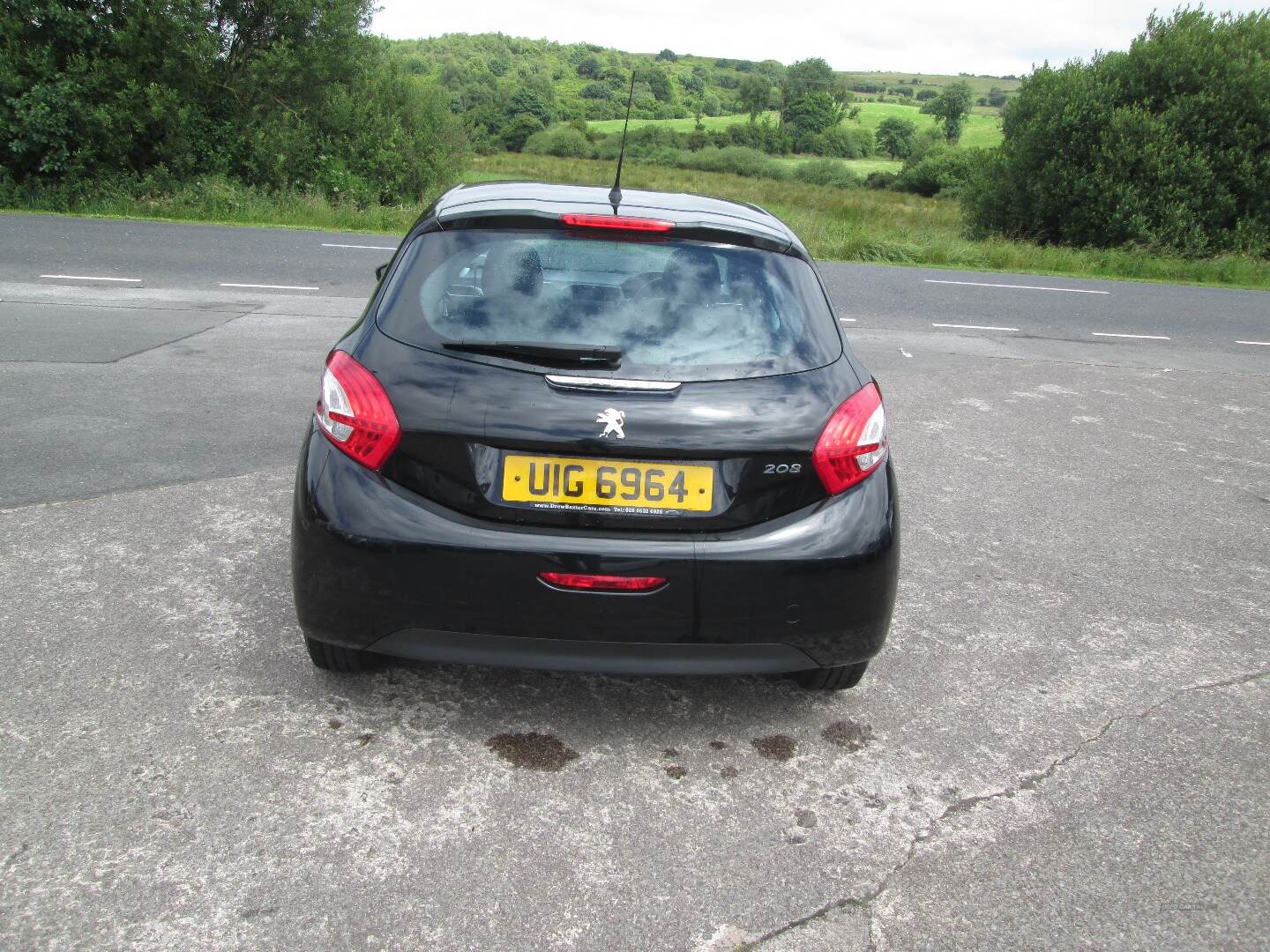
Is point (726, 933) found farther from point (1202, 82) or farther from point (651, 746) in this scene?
point (1202, 82)

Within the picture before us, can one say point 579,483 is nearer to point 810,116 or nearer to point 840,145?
point 840,145

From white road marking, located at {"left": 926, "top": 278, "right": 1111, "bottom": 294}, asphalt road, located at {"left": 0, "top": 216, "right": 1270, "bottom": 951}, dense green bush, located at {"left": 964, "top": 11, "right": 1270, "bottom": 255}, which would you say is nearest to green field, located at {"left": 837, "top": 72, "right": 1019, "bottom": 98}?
dense green bush, located at {"left": 964, "top": 11, "right": 1270, "bottom": 255}

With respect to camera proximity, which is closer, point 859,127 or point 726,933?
point 726,933

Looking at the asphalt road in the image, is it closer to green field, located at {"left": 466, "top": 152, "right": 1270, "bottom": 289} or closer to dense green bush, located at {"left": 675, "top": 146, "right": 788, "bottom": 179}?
green field, located at {"left": 466, "top": 152, "right": 1270, "bottom": 289}

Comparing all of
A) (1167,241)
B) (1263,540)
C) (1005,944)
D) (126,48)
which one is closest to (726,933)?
(1005,944)

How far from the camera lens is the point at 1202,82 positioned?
24.3 meters

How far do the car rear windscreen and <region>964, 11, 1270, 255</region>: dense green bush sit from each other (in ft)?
75.4

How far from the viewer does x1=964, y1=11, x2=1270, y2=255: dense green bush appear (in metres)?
23.8

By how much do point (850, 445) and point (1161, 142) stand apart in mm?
24947

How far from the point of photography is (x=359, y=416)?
295 centimetres

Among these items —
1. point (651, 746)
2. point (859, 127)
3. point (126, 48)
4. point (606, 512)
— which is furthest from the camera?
point (859, 127)

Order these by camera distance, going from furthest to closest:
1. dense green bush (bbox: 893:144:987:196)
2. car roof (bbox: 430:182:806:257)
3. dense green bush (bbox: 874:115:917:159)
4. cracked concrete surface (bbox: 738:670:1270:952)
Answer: dense green bush (bbox: 874:115:917:159)
dense green bush (bbox: 893:144:987:196)
car roof (bbox: 430:182:806:257)
cracked concrete surface (bbox: 738:670:1270:952)

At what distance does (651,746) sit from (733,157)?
61963 millimetres

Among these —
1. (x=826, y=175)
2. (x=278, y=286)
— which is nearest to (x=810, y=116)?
(x=826, y=175)
